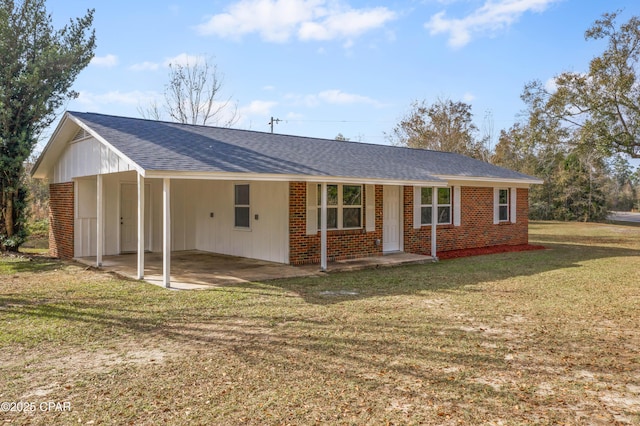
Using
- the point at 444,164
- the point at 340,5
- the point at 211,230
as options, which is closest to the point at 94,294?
the point at 211,230

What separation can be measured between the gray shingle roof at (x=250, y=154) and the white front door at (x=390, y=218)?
2.48 ft

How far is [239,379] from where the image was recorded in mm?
4461

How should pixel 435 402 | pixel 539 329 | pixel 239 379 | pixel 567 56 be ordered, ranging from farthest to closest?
pixel 567 56, pixel 539 329, pixel 239 379, pixel 435 402

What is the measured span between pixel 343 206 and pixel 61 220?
27.2 feet

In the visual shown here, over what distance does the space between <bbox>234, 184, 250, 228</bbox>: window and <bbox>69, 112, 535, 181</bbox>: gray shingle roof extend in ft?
4.29

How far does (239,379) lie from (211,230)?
10380 mm

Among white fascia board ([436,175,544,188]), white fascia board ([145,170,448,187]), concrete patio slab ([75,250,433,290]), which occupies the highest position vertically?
white fascia board ([436,175,544,188])

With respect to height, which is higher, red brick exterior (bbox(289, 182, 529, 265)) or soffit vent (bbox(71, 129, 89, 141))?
soffit vent (bbox(71, 129, 89, 141))

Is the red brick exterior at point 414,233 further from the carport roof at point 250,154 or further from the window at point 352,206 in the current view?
the carport roof at point 250,154

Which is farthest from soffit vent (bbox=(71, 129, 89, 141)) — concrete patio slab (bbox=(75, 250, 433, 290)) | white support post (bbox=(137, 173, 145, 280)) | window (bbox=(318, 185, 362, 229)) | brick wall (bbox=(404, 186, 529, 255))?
brick wall (bbox=(404, 186, 529, 255))

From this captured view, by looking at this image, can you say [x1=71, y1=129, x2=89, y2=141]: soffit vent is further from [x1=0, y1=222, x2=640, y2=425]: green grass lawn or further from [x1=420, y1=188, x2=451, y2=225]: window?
[x1=420, y1=188, x2=451, y2=225]: window

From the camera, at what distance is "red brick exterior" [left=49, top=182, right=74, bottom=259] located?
1330 cm

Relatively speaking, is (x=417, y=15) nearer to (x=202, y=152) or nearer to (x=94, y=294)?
(x=202, y=152)

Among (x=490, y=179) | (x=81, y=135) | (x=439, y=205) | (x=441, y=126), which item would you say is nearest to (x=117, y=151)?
(x=81, y=135)
